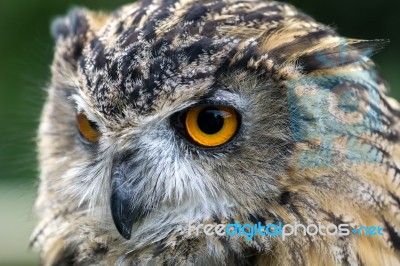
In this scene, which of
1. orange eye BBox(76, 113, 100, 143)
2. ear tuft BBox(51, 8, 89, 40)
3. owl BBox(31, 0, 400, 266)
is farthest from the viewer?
ear tuft BBox(51, 8, 89, 40)

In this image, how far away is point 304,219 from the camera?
4.27 feet

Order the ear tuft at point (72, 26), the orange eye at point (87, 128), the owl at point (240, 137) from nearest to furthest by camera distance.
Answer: the owl at point (240, 137) → the orange eye at point (87, 128) → the ear tuft at point (72, 26)

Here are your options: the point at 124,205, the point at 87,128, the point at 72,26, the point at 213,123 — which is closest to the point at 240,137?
the point at 213,123

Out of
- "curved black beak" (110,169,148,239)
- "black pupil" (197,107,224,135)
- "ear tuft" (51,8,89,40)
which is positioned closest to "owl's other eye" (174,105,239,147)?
"black pupil" (197,107,224,135)

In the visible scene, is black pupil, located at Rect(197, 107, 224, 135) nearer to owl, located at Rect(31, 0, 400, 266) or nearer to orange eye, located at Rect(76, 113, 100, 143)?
owl, located at Rect(31, 0, 400, 266)

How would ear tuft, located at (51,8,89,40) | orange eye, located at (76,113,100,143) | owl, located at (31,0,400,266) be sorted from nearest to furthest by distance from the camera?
owl, located at (31,0,400,266)
orange eye, located at (76,113,100,143)
ear tuft, located at (51,8,89,40)

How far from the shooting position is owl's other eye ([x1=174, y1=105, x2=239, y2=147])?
1303mm

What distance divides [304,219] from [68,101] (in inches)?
28.9

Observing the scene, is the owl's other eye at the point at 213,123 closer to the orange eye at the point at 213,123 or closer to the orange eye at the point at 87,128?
the orange eye at the point at 213,123

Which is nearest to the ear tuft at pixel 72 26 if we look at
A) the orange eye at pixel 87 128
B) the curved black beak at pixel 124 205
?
the orange eye at pixel 87 128

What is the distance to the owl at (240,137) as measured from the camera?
1.30 metres

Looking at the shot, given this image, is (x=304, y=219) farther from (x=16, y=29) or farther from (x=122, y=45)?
(x=16, y=29)

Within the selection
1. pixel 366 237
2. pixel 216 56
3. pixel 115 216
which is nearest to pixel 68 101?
pixel 115 216

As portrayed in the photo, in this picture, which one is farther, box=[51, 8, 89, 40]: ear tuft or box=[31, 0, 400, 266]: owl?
box=[51, 8, 89, 40]: ear tuft
